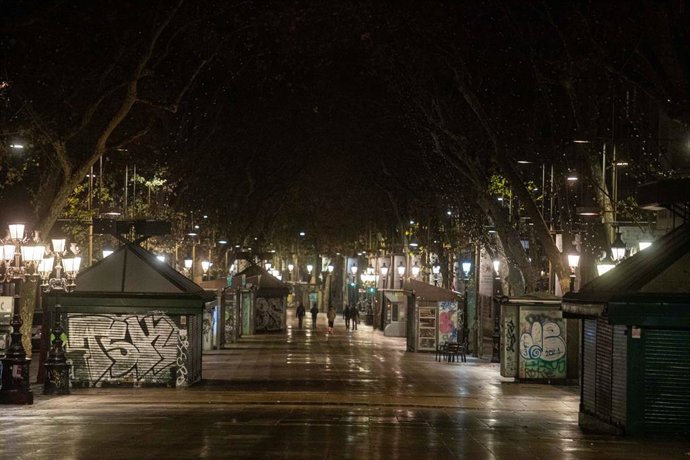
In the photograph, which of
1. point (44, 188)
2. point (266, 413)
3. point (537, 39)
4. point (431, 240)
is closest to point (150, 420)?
point (266, 413)

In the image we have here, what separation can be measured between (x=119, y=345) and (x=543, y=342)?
475 inches

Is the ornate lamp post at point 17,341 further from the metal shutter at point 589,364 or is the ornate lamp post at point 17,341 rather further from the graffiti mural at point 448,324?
the graffiti mural at point 448,324

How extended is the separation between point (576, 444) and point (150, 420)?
801 cm

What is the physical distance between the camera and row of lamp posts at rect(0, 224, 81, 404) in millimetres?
25422

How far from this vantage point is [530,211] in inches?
1396

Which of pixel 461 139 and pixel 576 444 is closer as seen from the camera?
pixel 576 444

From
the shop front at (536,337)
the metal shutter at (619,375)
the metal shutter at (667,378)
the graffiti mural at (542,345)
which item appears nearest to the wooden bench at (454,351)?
the shop front at (536,337)

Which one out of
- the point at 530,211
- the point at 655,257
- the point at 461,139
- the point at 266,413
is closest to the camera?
the point at 655,257

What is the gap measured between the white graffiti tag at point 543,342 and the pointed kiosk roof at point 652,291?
39.6 feet

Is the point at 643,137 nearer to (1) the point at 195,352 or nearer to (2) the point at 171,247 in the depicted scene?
(1) the point at 195,352

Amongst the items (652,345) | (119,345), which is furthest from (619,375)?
(119,345)

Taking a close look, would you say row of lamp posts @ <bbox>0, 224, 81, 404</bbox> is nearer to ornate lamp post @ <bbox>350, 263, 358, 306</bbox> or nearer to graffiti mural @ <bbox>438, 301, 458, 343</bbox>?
graffiti mural @ <bbox>438, 301, 458, 343</bbox>

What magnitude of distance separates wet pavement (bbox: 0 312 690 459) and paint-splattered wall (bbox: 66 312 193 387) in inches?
34.6

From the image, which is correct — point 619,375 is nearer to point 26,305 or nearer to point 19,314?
point 19,314
